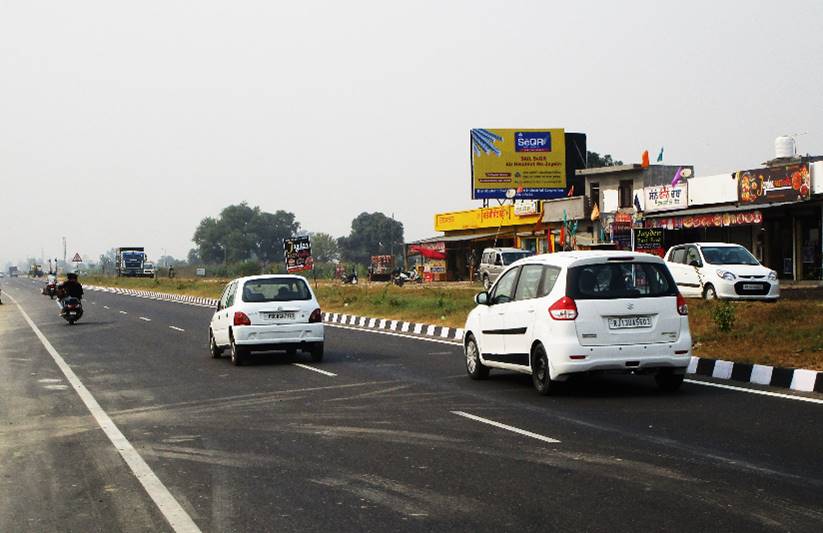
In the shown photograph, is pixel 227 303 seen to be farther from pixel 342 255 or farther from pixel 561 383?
pixel 342 255

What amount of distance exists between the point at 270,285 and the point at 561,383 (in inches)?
280

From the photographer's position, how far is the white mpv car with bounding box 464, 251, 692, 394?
11.9 metres

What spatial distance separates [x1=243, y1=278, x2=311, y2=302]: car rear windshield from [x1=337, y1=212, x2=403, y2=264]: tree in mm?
163704

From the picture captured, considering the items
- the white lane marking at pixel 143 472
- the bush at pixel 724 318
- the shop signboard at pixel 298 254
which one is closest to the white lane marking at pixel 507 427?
the white lane marking at pixel 143 472

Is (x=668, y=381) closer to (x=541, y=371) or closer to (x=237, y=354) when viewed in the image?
(x=541, y=371)

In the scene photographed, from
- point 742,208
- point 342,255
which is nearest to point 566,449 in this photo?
point 742,208

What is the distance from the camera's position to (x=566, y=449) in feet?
28.0

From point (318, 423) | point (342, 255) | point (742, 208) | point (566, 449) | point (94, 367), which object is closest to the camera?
point (566, 449)

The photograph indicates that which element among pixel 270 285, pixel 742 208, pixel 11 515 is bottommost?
pixel 11 515

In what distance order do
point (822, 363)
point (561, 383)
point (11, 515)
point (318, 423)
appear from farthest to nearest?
point (822, 363), point (561, 383), point (318, 423), point (11, 515)

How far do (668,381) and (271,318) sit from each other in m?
7.71

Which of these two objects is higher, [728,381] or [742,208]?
[742,208]

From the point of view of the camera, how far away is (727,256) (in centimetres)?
2705

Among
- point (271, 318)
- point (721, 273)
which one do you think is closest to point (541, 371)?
point (271, 318)
